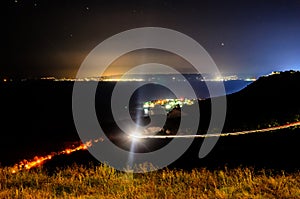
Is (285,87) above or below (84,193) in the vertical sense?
above

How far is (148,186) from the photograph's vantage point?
6.85m

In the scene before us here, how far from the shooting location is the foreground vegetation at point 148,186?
20.2ft

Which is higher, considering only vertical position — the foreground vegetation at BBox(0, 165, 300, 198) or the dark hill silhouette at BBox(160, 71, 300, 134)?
the dark hill silhouette at BBox(160, 71, 300, 134)

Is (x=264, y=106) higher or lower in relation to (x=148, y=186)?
higher

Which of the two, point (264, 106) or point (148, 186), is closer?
point (148, 186)

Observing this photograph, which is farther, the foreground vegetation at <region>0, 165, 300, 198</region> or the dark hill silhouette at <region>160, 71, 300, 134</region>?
the dark hill silhouette at <region>160, 71, 300, 134</region>

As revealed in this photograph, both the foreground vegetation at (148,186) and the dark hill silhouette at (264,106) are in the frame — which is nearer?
the foreground vegetation at (148,186)

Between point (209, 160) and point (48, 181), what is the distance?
770cm

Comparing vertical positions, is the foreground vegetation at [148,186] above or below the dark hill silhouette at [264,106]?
below

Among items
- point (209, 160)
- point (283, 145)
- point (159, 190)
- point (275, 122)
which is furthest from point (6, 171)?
point (275, 122)

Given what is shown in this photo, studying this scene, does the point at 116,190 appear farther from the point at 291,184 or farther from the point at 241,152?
the point at 241,152

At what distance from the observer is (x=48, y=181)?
25.7ft

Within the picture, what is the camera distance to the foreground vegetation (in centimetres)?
617

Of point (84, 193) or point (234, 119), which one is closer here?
point (84, 193)
